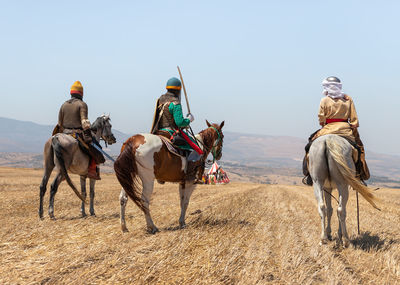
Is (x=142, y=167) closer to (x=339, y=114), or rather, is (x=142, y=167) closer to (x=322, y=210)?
(x=322, y=210)

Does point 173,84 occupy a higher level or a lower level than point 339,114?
higher

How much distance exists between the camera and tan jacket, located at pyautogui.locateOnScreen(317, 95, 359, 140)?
27.0 ft

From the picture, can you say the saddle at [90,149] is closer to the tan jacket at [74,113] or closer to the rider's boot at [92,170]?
the rider's boot at [92,170]

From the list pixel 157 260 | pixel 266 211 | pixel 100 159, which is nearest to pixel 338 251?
pixel 157 260

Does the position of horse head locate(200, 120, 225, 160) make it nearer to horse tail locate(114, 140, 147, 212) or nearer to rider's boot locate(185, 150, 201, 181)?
rider's boot locate(185, 150, 201, 181)

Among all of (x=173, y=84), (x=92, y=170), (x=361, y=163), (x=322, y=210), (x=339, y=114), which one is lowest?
(x=322, y=210)

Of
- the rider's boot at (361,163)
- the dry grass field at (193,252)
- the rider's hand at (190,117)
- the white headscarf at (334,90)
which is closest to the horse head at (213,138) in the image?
the rider's hand at (190,117)

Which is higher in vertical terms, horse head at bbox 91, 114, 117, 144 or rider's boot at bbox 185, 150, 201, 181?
horse head at bbox 91, 114, 117, 144

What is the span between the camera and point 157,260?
5777mm

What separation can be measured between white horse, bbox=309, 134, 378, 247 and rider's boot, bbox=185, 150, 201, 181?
8.54ft

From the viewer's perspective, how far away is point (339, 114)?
8.32 meters

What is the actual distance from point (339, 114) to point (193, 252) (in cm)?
415

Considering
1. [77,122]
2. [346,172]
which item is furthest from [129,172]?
[346,172]

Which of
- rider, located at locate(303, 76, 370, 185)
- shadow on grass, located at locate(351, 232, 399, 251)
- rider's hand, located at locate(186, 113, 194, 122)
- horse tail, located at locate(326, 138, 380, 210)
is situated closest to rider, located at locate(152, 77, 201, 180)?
rider's hand, located at locate(186, 113, 194, 122)
